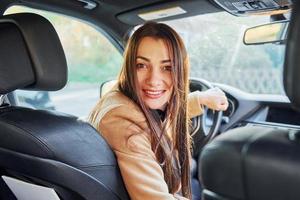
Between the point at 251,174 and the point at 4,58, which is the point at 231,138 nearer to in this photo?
the point at 251,174

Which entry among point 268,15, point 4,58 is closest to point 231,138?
point 4,58

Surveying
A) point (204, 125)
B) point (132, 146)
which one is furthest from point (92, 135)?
point (204, 125)

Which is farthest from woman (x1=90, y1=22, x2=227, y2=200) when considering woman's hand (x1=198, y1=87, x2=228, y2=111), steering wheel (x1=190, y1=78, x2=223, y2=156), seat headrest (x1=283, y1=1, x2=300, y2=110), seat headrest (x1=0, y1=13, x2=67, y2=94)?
steering wheel (x1=190, y1=78, x2=223, y2=156)

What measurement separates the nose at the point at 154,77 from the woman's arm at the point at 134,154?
18 cm

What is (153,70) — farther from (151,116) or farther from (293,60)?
(293,60)

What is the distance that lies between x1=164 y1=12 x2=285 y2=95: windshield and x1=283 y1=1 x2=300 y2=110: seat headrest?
1.94 m

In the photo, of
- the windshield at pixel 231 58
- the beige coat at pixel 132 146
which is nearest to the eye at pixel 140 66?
the beige coat at pixel 132 146

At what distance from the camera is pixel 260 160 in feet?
3.42

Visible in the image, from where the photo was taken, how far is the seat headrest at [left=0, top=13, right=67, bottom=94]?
1.59 meters

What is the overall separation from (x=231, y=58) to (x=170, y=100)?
1605 mm

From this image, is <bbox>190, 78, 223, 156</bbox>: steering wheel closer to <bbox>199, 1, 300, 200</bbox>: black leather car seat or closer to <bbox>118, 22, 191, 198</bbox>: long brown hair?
<bbox>118, 22, 191, 198</bbox>: long brown hair

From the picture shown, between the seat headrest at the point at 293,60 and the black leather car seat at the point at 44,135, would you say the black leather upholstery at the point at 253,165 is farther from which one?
the black leather car seat at the point at 44,135

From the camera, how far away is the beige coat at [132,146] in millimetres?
1626

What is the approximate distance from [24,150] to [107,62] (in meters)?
1.94
